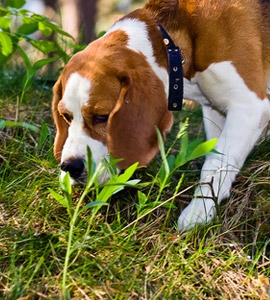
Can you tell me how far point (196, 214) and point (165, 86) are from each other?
0.58 metres

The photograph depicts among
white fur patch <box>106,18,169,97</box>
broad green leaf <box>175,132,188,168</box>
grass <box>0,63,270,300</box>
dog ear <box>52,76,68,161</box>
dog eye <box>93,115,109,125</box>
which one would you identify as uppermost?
white fur patch <box>106,18,169,97</box>

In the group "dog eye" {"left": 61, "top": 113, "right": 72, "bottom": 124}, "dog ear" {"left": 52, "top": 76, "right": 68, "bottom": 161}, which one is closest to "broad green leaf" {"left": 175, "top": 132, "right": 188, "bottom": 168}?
"dog eye" {"left": 61, "top": 113, "right": 72, "bottom": 124}

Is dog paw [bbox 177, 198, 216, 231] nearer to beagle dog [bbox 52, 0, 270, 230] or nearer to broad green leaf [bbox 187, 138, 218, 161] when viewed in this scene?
beagle dog [bbox 52, 0, 270, 230]

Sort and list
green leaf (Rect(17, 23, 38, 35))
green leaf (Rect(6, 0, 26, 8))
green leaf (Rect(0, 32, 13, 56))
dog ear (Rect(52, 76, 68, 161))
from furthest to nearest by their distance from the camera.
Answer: green leaf (Rect(17, 23, 38, 35)) < green leaf (Rect(6, 0, 26, 8)) < green leaf (Rect(0, 32, 13, 56)) < dog ear (Rect(52, 76, 68, 161))

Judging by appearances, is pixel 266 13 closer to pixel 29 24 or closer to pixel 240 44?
pixel 240 44

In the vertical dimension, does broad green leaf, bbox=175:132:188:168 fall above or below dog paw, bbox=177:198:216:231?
above

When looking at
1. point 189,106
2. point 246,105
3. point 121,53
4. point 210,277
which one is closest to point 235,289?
point 210,277

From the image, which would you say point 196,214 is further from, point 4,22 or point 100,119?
point 4,22

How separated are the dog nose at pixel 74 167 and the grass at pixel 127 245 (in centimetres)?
12

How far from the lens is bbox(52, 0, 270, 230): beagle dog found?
2627 mm

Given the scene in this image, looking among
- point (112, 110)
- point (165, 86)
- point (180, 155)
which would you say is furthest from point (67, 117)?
point (180, 155)

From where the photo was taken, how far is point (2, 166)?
3.06m

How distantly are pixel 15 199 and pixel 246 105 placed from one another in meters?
1.10

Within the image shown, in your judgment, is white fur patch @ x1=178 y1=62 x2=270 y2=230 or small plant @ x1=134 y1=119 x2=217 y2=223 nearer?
small plant @ x1=134 y1=119 x2=217 y2=223
